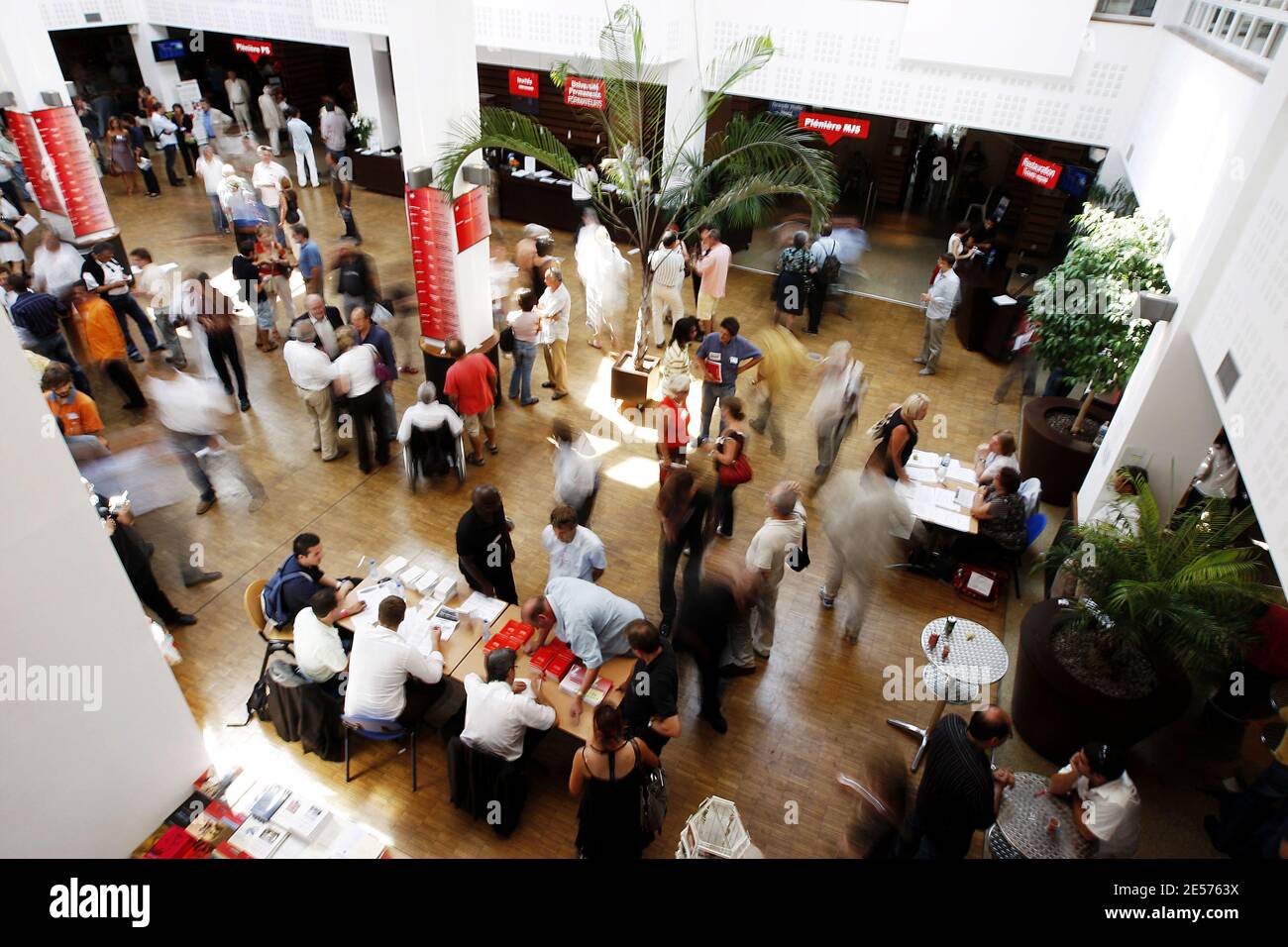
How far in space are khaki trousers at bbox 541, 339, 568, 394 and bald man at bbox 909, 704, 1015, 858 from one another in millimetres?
6060

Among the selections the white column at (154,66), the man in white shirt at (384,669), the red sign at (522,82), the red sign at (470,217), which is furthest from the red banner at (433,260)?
the white column at (154,66)

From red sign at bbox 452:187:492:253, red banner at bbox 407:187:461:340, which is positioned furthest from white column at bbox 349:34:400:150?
red banner at bbox 407:187:461:340

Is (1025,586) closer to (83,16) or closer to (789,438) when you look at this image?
(789,438)

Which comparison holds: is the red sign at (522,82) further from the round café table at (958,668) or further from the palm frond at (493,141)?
the round café table at (958,668)

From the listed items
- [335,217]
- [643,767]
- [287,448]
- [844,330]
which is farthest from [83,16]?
[643,767]

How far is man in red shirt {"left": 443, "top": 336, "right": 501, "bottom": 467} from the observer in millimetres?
7121

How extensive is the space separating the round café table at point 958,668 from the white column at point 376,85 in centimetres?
1410

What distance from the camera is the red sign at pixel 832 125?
11.2 meters

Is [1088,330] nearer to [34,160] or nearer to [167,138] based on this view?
[34,160]
